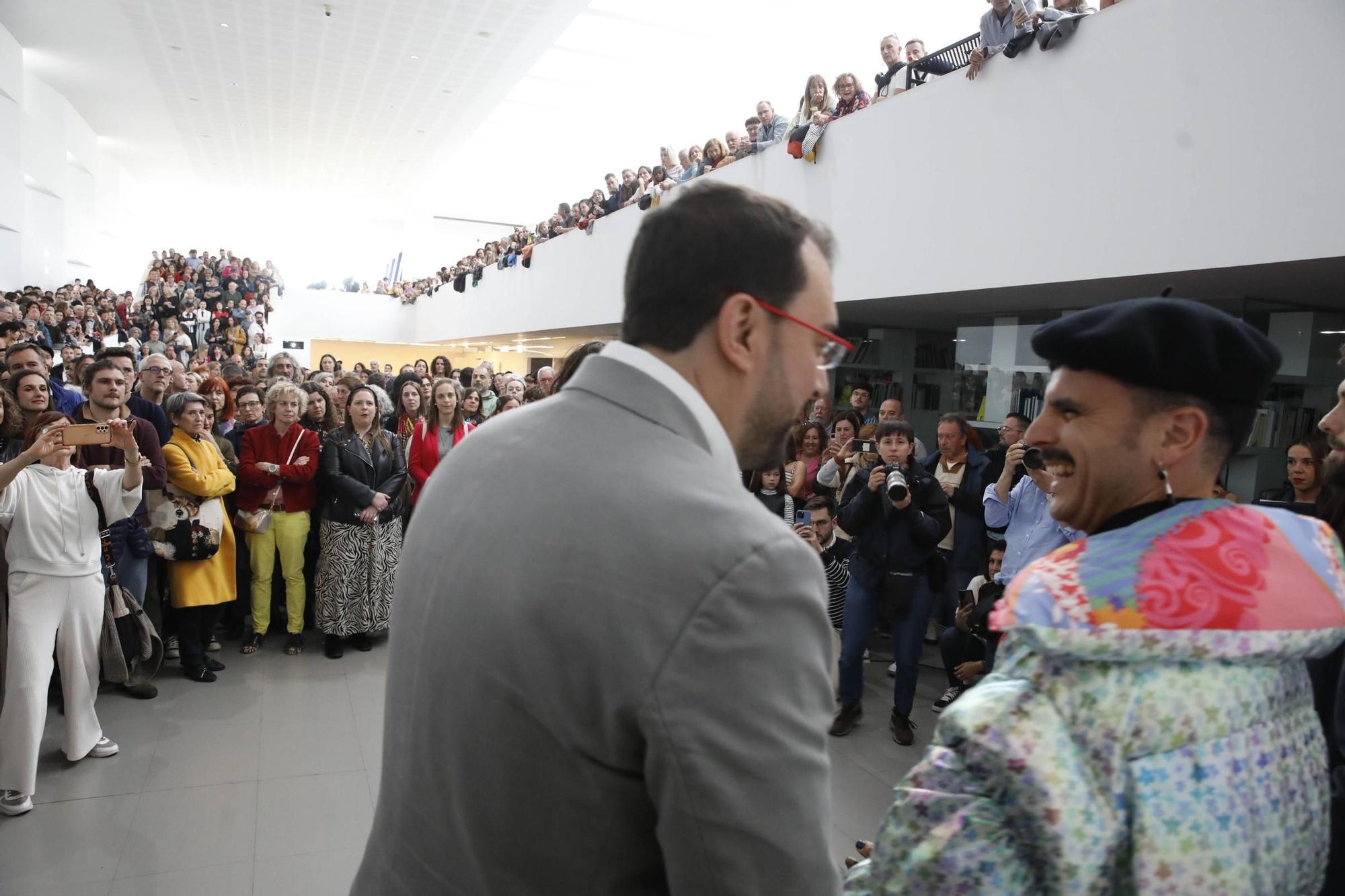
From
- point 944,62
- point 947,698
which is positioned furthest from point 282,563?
point 944,62

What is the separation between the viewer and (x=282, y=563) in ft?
17.0

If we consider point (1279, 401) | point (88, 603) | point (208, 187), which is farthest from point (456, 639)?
point (208, 187)

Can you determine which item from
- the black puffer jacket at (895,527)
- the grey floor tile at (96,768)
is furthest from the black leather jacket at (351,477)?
the black puffer jacket at (895,527)

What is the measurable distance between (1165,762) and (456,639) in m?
0.70

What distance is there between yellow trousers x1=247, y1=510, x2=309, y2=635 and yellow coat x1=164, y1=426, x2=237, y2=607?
377 mm

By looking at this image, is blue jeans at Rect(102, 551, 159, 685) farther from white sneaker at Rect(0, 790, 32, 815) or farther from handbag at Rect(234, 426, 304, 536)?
white sneaker at Rect(0, 790, 32, 815)

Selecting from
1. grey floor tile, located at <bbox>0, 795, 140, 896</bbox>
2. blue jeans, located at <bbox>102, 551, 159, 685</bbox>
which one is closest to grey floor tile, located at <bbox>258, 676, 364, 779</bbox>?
grey floor tile, located at <bbox>0, 795, 140, 896</bbox>

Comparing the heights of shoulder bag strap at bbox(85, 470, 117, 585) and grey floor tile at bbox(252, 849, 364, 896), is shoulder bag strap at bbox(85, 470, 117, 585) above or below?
above

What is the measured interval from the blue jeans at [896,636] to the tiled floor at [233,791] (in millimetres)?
229

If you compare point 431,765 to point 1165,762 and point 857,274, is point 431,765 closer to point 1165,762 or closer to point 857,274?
point 1165,762

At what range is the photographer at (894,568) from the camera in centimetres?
416

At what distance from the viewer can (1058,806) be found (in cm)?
77

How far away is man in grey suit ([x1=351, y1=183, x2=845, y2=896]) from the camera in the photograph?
690 mm

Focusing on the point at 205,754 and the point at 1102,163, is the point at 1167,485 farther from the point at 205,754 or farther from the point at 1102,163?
the point at 1102,163
